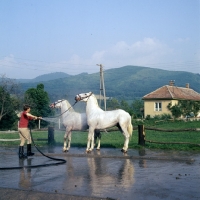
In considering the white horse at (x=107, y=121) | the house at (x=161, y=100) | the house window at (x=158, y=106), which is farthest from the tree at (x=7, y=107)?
the white horse at (x=107, y=121)

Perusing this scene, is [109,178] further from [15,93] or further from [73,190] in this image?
[15,93]

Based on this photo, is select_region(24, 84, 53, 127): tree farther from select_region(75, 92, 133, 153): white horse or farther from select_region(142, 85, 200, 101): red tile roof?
select_region(75, 92, 133, 153): white horse

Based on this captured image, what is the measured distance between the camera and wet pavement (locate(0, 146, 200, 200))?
776 centimetres

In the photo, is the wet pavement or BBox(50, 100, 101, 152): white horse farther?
BBox(50, 100, 101, 152): white horse

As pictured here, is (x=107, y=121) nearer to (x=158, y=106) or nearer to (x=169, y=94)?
(x=169, y=94)

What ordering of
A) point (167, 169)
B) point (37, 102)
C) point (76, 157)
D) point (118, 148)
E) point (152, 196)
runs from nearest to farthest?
point (152, 196) → point (167, 169) → point (76, 157) → point (118, 148) → point (37, 102)

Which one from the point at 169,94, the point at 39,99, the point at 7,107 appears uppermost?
the point at 169,94

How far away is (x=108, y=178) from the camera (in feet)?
31.7

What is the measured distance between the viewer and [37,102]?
64062 mm

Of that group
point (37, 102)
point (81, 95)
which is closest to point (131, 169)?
point (81, 95)

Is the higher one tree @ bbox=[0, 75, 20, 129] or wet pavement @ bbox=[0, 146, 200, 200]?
tree @ bbox=[0, 75, 20, 129]

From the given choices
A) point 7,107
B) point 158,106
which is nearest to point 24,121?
point 7,107

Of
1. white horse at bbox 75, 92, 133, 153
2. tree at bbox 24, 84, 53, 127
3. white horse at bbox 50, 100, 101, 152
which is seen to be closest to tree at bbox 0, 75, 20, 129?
tree at bbox 24, 84, 53, 127

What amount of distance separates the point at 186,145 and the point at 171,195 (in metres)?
10.2
